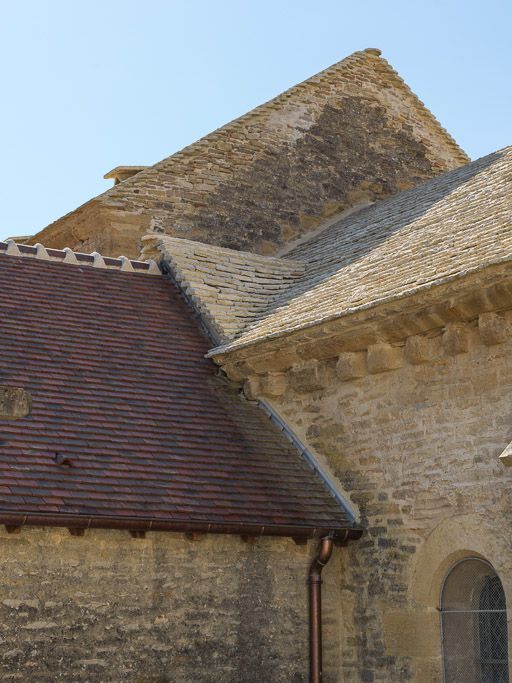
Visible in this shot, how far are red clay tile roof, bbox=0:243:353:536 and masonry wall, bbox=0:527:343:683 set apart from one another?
34 centimetres

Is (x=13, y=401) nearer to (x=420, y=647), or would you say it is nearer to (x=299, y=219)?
(x=420, y=647)

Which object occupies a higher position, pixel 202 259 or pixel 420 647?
pixel 202 259

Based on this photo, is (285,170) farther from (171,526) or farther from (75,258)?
(171,526)

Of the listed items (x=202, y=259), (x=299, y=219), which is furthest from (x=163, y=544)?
(x=299, y=219)

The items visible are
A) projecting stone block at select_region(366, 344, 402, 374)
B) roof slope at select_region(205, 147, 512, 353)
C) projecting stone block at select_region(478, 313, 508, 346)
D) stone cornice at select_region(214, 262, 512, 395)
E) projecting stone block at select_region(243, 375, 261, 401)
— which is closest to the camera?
stone cornice at select_region(214, 262, 512, 395)

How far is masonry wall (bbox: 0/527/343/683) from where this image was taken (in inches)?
315

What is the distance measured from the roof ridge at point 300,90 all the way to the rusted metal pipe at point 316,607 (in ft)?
22.1

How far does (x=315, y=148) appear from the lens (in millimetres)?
16266

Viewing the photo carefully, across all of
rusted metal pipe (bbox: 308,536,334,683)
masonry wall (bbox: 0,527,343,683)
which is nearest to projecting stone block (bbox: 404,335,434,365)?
rusted metal pipe (bbox: 308,536,334,683)

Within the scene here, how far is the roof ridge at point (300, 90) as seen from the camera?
48.9 feet

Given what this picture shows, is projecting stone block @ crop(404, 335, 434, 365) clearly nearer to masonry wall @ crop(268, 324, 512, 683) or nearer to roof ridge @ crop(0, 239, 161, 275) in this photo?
masonry wall @ crop(268, 324, 512, 683)

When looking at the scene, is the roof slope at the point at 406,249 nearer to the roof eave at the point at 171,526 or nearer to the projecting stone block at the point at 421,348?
the projecting stone block at the point at 421,348

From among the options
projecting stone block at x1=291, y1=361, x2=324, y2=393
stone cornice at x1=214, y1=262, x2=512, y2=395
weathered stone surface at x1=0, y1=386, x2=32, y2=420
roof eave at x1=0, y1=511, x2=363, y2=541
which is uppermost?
stone cornice at x1=214, y1=262, x2=512, y2=395

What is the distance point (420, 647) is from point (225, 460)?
236 cm
